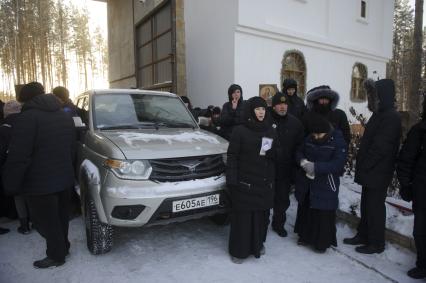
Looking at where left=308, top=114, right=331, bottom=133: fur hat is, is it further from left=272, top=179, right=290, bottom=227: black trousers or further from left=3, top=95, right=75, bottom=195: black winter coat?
left=3, top=95, right=75, bottom=195: black winter coat

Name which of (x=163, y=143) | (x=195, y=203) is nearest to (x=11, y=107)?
(x=163, y=143)

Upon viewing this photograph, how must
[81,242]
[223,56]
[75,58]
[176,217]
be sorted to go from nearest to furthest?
[176,217]
[81,242]
[223,56]
[75,58]

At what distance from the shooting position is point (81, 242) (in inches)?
146

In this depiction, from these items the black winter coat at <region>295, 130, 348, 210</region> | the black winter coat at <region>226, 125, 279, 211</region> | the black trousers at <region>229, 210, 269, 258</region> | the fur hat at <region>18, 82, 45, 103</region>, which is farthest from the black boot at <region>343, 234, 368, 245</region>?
the fur hat at <region>18, 82, 45, 103</region>

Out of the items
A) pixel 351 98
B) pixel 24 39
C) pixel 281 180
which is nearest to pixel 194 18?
pixel 351 98

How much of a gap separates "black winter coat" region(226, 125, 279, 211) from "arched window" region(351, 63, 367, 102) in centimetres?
1000

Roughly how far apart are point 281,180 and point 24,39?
30.0 metres

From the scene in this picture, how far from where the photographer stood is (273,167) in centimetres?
330

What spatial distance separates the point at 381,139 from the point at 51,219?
3.44 metres

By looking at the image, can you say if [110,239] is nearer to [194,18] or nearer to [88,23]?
[194,18]

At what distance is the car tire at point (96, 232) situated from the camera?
3242 millimetres

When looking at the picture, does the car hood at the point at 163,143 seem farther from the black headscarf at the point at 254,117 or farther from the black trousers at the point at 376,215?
the black trousers at the point at 376,215

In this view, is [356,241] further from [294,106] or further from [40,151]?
[40,151]

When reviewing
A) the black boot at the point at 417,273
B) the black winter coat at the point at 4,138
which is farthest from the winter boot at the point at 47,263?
the black boot at the point at 417,273
